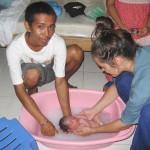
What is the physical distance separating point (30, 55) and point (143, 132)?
0.83 metres

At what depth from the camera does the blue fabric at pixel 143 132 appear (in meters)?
1.12

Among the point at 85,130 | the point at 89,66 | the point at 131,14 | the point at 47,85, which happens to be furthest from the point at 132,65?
the point at 89,66

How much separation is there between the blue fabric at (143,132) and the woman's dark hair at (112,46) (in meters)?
0.26

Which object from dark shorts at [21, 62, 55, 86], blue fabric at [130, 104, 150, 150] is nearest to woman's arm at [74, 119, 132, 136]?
blue fabric at [130, 104, 150, 150]

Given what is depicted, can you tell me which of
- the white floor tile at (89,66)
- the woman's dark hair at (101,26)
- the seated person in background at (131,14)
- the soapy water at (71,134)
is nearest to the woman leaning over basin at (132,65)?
the woman's dark hair at (101,26)

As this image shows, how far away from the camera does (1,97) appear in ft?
6.59

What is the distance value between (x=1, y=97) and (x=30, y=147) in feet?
2.52

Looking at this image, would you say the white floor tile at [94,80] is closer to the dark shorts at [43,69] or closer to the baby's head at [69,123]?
the dark shorts at [43,69]

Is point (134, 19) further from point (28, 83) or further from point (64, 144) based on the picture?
point (64, 144)

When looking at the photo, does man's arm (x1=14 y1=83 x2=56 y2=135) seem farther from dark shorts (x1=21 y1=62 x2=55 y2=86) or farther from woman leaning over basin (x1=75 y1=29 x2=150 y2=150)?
woman leaning over basin (x1=75 y1=29 x2=150 y2=150)

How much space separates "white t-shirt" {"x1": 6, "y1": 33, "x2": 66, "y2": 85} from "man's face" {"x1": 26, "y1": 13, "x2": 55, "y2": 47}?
0.12m

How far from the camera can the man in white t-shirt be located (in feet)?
4.51

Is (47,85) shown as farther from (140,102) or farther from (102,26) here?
(140,102)

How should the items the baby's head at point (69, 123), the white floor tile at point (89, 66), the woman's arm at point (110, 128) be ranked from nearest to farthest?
the woman's arm at point (110, 128), the baby's head at point (69, 123), the white floor tile at point (89, 66)
